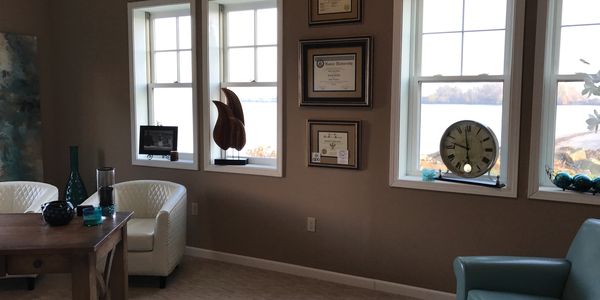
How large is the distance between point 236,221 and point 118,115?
4.94ft

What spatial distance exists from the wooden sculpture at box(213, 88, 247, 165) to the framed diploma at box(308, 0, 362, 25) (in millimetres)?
924

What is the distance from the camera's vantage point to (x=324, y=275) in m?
3.65

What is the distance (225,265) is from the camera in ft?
13.0

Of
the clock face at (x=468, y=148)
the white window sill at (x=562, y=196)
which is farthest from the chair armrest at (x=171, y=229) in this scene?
the white window sill at (x=562, y=196)

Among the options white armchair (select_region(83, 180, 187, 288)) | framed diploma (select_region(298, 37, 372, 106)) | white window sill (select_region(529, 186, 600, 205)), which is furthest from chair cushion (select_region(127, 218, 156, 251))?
white window sill (select_region(529, 186, 600, 205))

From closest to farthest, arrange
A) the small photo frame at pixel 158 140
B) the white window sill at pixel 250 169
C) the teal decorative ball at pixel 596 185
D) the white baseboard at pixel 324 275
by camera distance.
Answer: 1. the teal decorative ball at pixel 596 185
2. the white baseboard at pixel 324 275
3. the white window sill at pixel 250 169
4. the small photo frame at pixel 158 140

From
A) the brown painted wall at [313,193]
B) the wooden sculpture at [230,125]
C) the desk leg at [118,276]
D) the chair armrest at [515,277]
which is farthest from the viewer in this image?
the wooden sculpture at [230,125]

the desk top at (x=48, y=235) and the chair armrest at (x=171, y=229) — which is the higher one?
the desk top at (x=48, y=235)

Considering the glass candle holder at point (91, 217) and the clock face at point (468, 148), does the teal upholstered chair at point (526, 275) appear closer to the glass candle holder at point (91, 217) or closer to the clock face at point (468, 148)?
the clock face at point (468, 148)

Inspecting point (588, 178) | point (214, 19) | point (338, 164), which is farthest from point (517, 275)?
point (214, 19)

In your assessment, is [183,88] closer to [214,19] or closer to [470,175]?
[214,19]

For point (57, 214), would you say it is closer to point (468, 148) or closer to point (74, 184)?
point (74, 184)

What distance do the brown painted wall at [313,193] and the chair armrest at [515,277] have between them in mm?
578

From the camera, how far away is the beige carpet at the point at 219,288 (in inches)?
132
